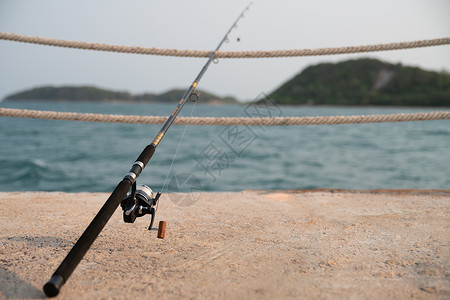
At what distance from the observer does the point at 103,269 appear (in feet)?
4.67

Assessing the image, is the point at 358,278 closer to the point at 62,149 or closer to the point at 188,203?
the point at 188,203

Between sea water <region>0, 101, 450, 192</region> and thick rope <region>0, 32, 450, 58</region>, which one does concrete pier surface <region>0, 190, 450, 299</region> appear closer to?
thick rope <region>0, 32, 450, 58</region>

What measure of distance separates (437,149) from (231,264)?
15.4 meters

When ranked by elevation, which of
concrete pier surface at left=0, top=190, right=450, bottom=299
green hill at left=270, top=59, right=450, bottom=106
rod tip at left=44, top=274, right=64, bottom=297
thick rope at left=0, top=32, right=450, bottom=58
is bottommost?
rod tip at left=44, top=274, right=64, bottom=297

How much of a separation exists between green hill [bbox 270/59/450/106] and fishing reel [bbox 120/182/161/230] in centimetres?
5146

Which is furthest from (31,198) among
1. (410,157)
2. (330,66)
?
(330,66)

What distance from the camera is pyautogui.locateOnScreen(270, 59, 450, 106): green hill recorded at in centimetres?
4994

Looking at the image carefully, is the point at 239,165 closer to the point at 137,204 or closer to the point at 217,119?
the point at 217,119

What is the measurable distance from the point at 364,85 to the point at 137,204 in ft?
202

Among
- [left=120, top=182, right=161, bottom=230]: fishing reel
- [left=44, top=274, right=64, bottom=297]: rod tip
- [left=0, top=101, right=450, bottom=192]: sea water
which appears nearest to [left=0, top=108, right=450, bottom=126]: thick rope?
[left=120, top=182, right=161, bottom=230]: fishing reel

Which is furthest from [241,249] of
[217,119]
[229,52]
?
[229,52]

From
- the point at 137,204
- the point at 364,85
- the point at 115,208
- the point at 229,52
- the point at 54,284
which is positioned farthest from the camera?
the point at 364,85

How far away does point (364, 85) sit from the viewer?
189 ft

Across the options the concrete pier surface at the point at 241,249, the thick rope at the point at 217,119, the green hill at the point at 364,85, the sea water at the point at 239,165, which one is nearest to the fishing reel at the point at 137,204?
the concrete pier surface at the point at 241,249
